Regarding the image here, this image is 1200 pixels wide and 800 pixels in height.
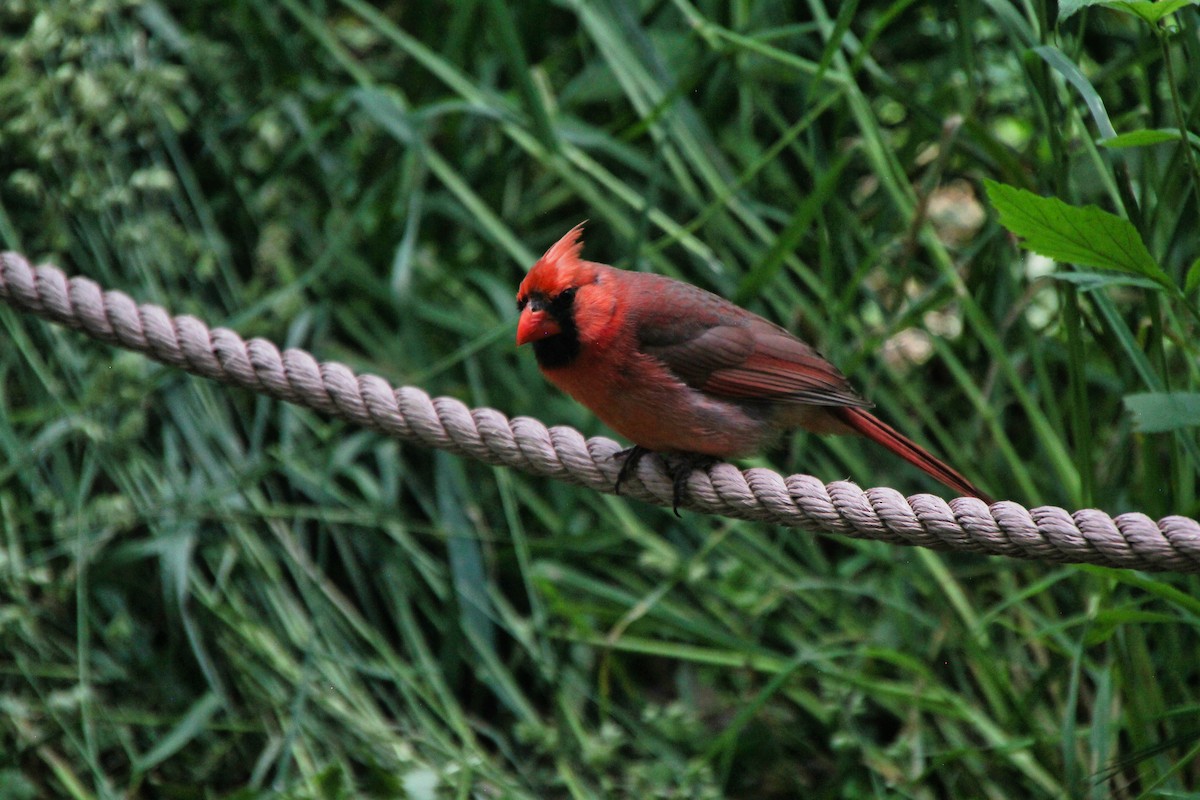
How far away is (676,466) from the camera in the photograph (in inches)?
103

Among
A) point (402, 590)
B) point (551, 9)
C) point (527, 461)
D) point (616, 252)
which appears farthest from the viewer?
point (551, 9)

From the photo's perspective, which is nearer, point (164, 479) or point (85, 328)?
point (85, 328)

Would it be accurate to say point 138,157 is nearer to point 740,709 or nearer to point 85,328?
point 85,328

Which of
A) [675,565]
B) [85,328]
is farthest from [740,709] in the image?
[85,328]

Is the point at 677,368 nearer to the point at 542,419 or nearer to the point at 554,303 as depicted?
the point at 554,303

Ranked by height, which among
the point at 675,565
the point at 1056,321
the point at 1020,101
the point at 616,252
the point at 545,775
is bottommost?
the point at 545,775

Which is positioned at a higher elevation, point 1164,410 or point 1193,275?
point 1193,275

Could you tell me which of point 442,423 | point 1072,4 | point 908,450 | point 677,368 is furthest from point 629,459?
point 1072,4

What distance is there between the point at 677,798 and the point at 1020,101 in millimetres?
2222

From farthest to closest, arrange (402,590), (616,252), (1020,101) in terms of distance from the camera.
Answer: (616,252)
(1020,101)
(402,590)

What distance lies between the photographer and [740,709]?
3.21 meters

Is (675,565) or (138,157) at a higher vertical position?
(138,157)

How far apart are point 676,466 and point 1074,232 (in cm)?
101

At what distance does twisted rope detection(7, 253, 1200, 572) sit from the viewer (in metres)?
2.07
